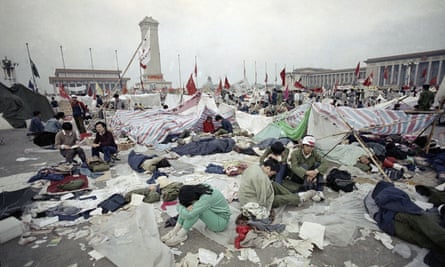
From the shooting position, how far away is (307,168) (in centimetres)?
439

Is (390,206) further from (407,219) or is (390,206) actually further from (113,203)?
(113,203)

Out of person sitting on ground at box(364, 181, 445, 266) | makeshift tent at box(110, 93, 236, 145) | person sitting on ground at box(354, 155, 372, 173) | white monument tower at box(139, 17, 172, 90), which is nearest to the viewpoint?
person sitting on ground at box(364, 181, 445, 266)

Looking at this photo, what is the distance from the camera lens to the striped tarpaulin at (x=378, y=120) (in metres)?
5.82

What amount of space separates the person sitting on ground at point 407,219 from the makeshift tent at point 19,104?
16.3 m

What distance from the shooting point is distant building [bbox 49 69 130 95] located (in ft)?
170

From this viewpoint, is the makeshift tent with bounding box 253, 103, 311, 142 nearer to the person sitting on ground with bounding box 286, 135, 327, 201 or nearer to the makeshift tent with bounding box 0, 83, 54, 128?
the person sitting on ground with bounding box 286, 135, 327, 201

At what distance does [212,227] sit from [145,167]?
10.1 ft

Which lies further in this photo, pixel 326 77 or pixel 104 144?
pixel 326 77

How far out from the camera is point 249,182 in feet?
11.2

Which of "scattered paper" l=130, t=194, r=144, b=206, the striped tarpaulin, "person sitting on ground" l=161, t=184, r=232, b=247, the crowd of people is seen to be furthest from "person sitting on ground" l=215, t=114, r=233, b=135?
"person sitting on ground" l=161, t=184, r=232, b=247

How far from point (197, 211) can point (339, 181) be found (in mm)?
3135

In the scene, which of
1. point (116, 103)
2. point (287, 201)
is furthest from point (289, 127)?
point (116, 103)

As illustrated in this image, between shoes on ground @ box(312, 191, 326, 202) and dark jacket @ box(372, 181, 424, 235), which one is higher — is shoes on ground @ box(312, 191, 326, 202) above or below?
below

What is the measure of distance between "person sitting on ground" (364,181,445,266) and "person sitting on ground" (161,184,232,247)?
224cm
